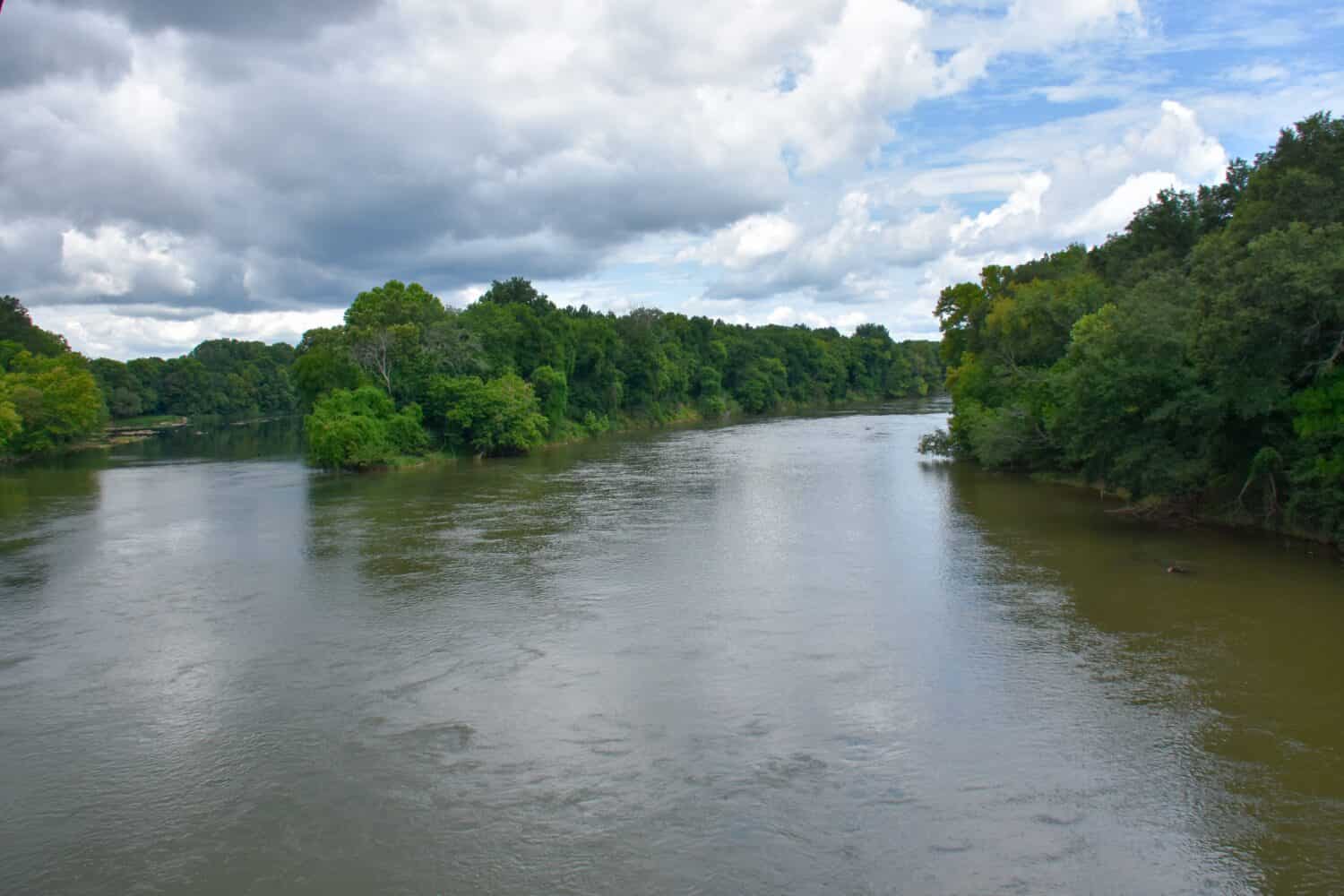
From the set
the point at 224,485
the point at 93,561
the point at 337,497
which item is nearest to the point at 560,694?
the point at 93,561

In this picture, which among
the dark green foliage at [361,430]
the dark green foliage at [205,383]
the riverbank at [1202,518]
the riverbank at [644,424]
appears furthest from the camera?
the dark green foliage at [205,383]

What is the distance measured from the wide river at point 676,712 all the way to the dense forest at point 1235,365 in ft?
7.13

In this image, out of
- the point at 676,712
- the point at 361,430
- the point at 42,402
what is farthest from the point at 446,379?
the point at 676,712

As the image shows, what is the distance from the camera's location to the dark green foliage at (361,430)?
48625 mm

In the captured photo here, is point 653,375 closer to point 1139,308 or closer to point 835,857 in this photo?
point 1139,308

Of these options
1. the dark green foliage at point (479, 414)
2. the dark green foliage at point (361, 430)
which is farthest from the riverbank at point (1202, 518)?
the dark green foliage at point (361, 430)

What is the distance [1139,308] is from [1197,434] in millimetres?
4139

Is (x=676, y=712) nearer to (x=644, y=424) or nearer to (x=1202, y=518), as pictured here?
(x=1202, y=518)

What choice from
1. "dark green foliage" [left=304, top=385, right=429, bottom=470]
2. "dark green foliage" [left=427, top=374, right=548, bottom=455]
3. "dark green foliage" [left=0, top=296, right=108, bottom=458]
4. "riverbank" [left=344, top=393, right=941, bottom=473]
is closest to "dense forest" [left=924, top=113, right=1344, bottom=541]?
"dark green foliage" [left=427, top=374, right=548, bottom=455]

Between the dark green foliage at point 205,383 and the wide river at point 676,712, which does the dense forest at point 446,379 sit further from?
the wide river at point 676,712

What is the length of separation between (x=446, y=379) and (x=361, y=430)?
317 inches

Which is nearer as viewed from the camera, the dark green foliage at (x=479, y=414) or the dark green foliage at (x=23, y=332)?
the dark green foliage at (x=479, y=414)

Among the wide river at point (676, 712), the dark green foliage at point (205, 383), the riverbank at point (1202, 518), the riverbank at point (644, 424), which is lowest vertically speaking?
the wide river at point (676, 712)

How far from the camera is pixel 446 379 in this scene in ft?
184
